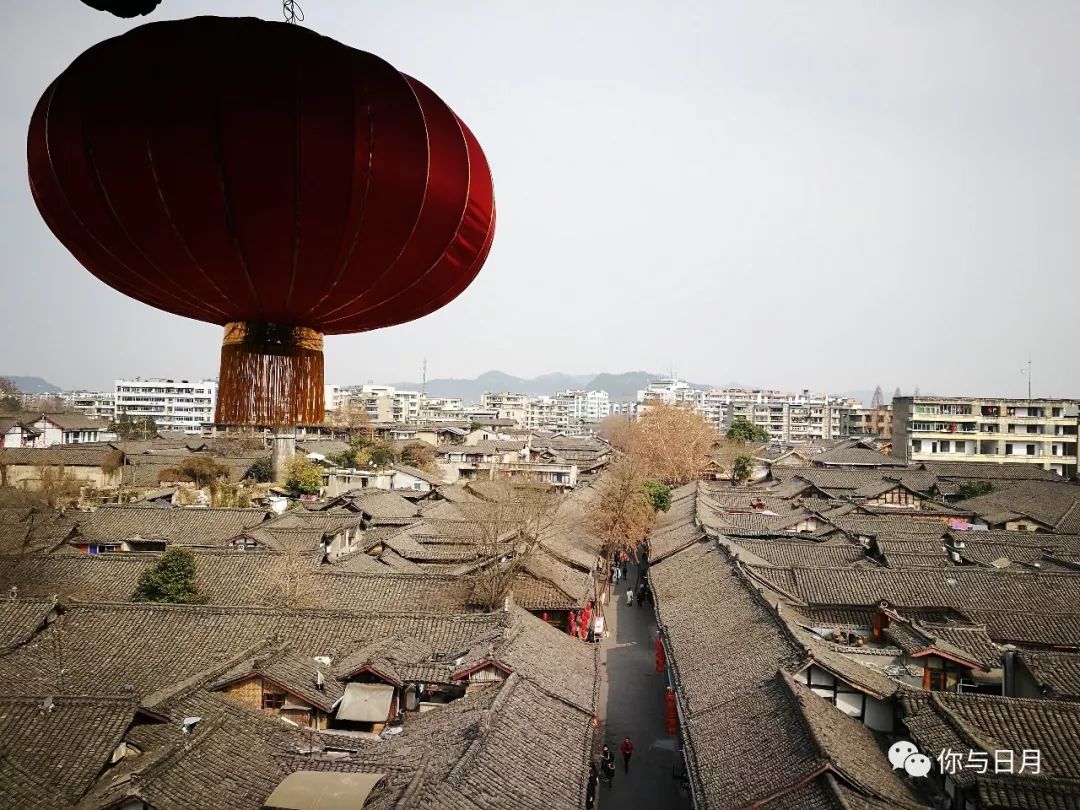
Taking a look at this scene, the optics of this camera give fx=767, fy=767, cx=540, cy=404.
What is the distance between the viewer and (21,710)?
34.2 feet

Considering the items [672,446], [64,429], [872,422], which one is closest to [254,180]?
[672,446]

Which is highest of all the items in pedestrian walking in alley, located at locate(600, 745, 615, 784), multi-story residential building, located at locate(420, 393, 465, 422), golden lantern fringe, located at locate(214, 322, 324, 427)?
golden lantern fringe, located at locate(214, 322, 324, 427)

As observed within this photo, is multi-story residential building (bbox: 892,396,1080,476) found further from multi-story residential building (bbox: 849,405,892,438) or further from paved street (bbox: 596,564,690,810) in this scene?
paved street (bbox: 596,564,690,810)

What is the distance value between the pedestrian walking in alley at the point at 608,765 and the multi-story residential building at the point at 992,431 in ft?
145

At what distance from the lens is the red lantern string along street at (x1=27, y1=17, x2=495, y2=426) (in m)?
4.00

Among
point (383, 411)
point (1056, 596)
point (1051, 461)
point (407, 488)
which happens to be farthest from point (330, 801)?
point (383, 411)

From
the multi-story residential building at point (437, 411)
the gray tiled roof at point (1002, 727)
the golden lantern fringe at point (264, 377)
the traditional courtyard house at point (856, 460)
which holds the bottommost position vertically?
the gray tiled roof at point (1002, 727)

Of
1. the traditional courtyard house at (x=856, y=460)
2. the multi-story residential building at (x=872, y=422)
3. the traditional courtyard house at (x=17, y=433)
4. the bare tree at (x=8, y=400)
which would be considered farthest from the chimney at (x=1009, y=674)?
the bare tree at (x=8, y=400)

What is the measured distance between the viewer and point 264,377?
4.96 m

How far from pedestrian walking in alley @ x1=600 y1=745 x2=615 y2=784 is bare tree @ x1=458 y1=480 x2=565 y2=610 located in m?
5.56

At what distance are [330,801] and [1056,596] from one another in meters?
18.4

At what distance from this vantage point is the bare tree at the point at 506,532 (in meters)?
19.5

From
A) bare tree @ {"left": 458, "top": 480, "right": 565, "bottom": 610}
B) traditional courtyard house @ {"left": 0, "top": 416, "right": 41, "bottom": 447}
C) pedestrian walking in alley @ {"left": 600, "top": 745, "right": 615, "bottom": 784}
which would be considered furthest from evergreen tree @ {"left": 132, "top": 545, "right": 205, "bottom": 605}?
traditional courtyard house @ {"left": 0, "top": 416, "right": 41, "bottom": 447}

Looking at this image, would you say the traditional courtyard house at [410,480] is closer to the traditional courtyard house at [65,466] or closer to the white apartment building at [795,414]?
the traditional courtyard house at [65,466]
